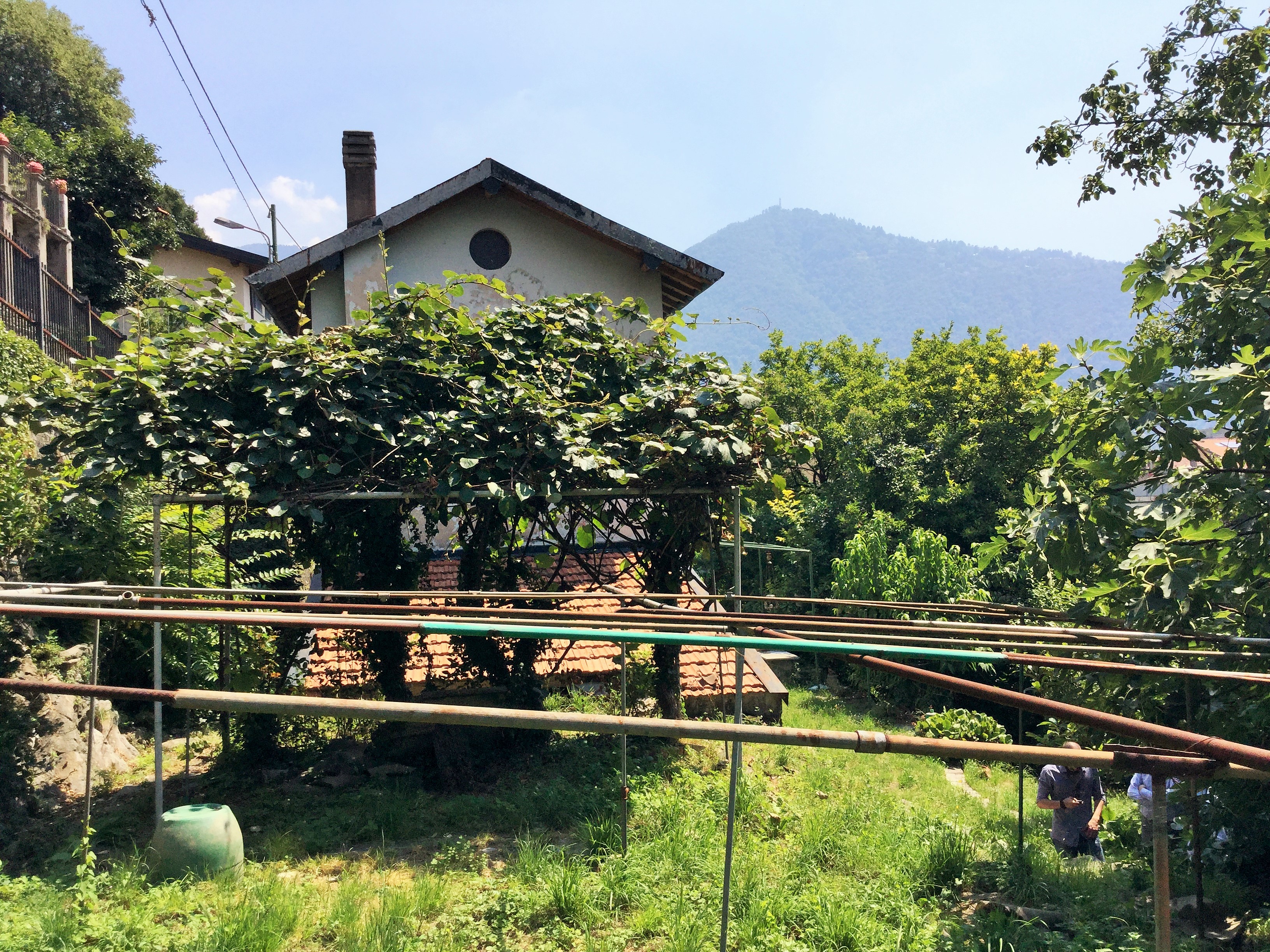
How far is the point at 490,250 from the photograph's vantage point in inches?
552

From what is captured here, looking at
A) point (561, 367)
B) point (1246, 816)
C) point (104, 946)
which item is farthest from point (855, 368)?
point (104, 946)

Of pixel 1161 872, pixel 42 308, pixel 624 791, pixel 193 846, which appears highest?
pixel 42 308

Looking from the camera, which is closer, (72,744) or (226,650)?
(72,744)

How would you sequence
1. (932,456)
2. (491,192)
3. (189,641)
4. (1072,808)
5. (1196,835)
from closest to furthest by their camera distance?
(1196,835), (1072,808), (189,641), (491,192), (932,456)

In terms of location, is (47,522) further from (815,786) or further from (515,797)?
(815,786)

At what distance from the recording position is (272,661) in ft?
27.0

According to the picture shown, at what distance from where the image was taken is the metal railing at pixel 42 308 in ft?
37.8

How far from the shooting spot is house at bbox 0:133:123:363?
38.6 feet

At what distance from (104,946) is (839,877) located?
4445mm

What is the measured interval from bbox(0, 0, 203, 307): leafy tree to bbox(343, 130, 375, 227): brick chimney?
6665mm

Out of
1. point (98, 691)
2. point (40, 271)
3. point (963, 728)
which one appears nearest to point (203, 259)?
point (40, 271)

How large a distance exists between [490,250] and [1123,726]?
42.7ft

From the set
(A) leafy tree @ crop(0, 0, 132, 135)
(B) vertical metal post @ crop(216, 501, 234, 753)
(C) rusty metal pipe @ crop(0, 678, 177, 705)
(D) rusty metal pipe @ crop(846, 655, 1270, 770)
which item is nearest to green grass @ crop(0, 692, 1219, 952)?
(B) vertical metal post @ crop(216, 501, 234, 753)

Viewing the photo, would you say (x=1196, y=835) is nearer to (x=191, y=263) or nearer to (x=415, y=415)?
(x=415, y=415)
